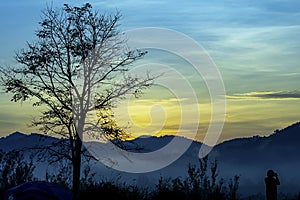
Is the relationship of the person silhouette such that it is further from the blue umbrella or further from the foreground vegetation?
the blue umbrella

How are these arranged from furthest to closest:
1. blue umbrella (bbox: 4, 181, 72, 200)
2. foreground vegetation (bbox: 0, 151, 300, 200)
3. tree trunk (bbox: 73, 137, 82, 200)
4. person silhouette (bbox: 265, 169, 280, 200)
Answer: tree trunk (bbox: 73, 137, 82, 200) → foreground vegetation (bbox: 0, 151, 300, 200) → blue umbrella (bbox: 4, 181, 72, 200) → person silhouette (bbox: 265, 169, 280, 200)

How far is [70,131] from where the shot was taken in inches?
1335

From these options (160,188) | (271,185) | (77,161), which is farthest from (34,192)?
(271,185)

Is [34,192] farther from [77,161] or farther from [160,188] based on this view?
[160,188]

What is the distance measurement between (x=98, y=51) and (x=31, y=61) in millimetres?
3812

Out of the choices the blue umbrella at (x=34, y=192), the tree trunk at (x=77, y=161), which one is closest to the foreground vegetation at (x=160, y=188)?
the tree trunk at (x=77, y=161)

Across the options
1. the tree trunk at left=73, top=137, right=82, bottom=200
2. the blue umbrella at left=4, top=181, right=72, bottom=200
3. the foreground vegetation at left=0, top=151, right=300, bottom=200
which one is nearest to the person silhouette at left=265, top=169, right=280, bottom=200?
the foreground vegetation at left=0, top=151, right=300, bottom=200

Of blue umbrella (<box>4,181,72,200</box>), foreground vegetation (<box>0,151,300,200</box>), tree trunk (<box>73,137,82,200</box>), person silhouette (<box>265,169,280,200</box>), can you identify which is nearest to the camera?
person silhouette (<box>265,169,280,200</box>)

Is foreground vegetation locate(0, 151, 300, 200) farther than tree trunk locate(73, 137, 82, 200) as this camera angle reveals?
No

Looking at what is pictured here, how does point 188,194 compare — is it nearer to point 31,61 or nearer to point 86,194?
point 86,194

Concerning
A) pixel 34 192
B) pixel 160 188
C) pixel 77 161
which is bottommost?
pixel 34 192

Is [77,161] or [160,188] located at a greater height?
[77,161]

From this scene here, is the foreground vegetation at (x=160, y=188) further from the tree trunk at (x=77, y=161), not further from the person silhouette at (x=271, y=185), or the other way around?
the person silhouette at (x=271, y=185)

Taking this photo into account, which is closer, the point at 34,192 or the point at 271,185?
the point at 271,185
